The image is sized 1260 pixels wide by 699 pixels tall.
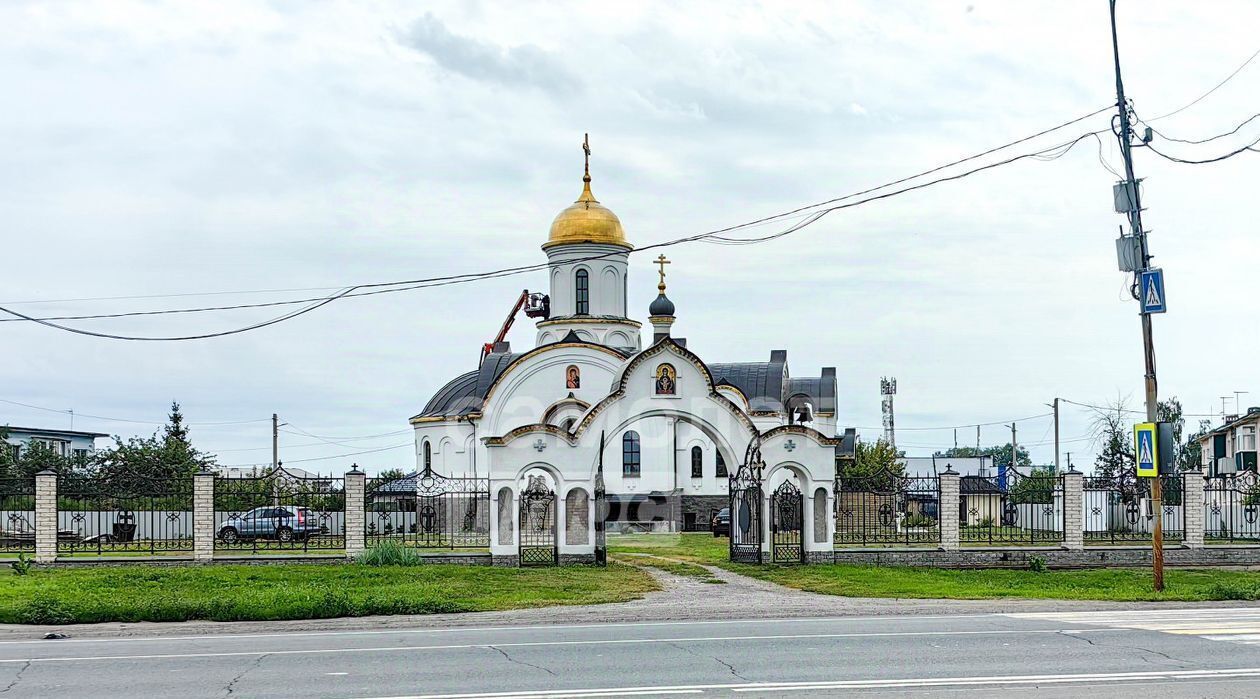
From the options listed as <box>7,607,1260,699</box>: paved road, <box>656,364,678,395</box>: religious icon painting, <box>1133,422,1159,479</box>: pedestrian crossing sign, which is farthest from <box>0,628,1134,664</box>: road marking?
<box>656,364,678,395</box>: religious icon painting

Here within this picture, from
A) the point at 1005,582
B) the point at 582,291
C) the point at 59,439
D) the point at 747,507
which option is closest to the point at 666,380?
the point at 747,507

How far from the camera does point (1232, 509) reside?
31891 mm

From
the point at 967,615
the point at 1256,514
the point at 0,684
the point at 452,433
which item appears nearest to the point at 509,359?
the point at 452,433

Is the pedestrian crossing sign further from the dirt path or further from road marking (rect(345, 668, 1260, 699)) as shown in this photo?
road marking (rect(345, 668, 1260, 699))

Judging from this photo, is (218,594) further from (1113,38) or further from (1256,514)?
(1256,514)

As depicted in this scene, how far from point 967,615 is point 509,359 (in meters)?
35.5

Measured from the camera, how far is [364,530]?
1102 inches

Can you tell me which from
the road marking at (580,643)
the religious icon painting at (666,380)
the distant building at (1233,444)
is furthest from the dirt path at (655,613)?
the distant building at (1233,444)

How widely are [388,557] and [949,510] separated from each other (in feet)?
39.4

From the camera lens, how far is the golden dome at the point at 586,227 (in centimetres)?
4828

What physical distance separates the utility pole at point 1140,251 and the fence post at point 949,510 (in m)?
7.20

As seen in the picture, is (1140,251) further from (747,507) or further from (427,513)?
(427,513)

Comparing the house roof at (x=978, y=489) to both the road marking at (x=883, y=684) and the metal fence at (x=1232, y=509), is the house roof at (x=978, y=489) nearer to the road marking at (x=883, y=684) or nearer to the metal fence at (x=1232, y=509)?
the metal fence at (x=1232, y=509)

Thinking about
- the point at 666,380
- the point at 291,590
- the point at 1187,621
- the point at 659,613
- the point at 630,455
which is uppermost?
the point at 666,380
